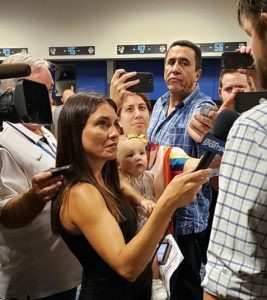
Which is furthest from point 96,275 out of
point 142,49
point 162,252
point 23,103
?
point 142,49

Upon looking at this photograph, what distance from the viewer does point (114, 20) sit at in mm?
6566

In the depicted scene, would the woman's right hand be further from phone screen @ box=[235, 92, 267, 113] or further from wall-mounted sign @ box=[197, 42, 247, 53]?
wall-mounted sign @ box=[197, 42, 247, 53]

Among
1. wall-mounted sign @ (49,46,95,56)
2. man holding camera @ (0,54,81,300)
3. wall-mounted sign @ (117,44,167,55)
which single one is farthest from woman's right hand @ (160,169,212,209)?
wall-mounted sign @ (49,46,95,56)

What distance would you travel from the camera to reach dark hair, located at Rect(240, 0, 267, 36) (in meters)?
0.89

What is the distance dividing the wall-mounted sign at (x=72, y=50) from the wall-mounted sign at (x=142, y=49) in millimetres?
467

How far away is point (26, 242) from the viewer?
1.73 metres

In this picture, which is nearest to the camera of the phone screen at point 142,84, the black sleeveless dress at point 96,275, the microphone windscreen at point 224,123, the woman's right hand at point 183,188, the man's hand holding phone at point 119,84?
the microphone windscreen at point 224,123

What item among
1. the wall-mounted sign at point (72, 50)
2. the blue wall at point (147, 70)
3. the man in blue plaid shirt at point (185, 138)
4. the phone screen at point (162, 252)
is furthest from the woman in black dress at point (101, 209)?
the wall-mounted sign at point (72, 50)

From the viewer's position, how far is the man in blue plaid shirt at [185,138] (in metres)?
2.18

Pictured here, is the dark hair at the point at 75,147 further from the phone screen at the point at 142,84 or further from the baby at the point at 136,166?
the phone screen at the point at 142,84

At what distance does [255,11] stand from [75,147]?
0.87 m

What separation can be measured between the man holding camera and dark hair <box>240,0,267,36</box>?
1.01 metres

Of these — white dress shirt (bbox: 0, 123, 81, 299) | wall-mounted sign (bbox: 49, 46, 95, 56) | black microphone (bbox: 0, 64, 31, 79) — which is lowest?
white dress shirt (bbox: 0, 123, 81, 299)

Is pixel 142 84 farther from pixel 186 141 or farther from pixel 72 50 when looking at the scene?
pixel 72 50
